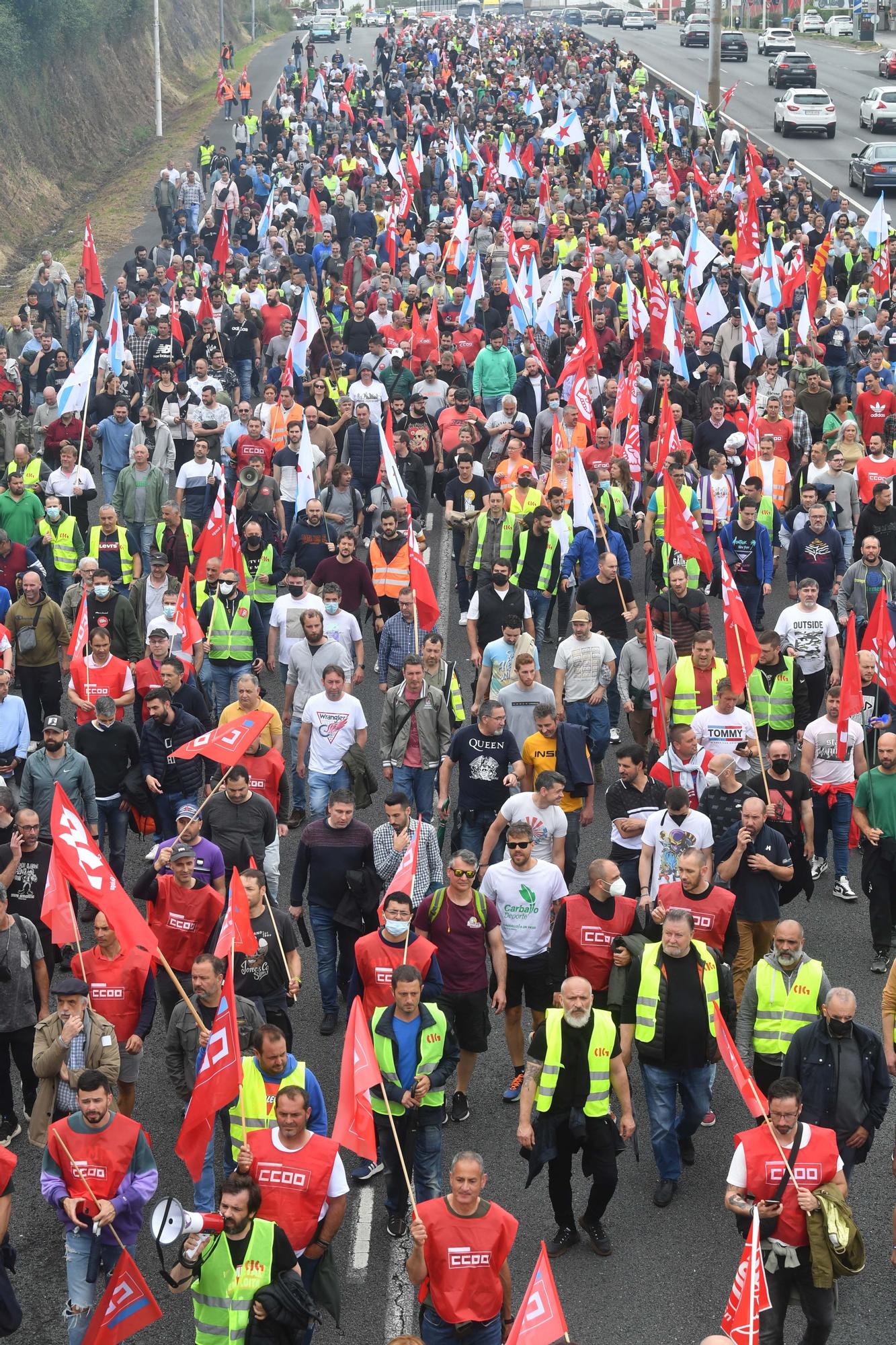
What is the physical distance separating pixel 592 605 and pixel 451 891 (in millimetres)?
5226

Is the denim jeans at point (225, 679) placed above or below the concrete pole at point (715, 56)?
above

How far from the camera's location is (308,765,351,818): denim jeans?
1276cm

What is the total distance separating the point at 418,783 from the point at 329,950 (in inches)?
85.8

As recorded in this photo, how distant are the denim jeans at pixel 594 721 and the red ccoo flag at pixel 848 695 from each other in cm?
173

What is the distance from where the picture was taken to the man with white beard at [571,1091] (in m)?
8.77

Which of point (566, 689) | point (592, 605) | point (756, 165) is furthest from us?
point (756, 165)

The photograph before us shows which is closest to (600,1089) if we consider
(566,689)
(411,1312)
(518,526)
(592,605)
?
(411,1312)

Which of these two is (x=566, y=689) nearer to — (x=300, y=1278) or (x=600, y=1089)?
(x=600, y=1089)

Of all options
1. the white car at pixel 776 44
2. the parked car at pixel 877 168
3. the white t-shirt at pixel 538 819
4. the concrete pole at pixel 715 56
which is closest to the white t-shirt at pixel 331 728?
the white t-shirt at pixel 538 819

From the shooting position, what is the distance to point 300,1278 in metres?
7.72

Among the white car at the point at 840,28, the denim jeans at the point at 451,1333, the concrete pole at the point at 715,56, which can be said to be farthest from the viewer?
the white car at the point at 840,28

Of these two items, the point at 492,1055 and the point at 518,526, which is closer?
the point at 492,1055

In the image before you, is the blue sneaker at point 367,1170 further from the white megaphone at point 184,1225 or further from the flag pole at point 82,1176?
the white megaphone at point 184,1225

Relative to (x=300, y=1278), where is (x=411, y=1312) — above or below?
below
